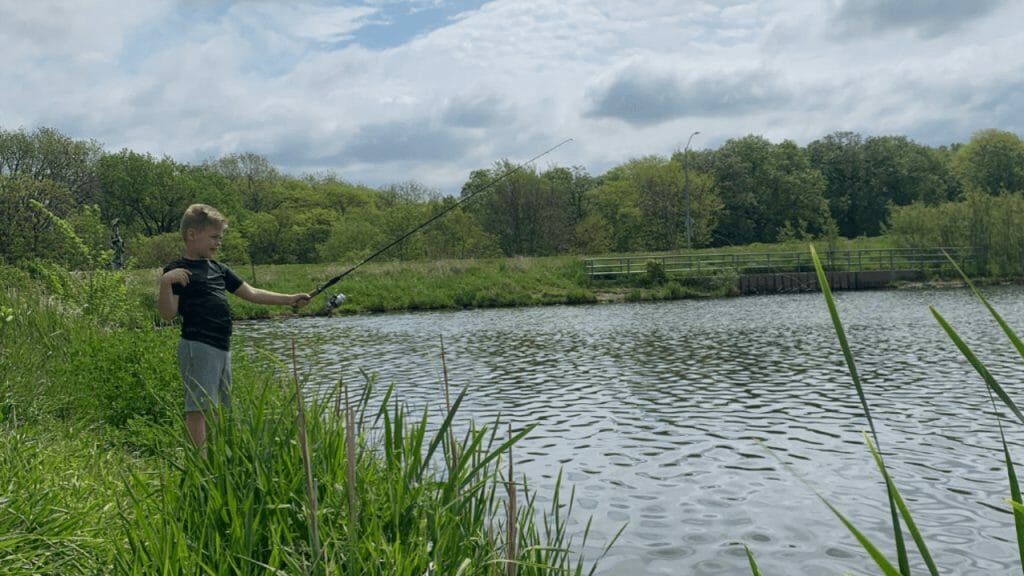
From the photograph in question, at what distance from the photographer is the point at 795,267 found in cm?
4462

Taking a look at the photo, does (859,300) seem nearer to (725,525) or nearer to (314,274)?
(314,274)

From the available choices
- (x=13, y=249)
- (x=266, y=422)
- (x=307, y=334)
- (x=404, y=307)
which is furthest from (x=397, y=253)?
(x=266, y=422)

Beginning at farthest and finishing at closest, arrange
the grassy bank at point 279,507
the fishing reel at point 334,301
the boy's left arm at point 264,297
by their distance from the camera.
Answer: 1. the fishing reel at point 334,301
2. the boy's left arm at point 264,297
3. the grassy bank at point 279,507

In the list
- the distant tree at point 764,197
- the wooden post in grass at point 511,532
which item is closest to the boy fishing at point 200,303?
the wooden post in grass at point 511,532

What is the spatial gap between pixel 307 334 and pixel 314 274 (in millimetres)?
16663

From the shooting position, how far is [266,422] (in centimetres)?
400

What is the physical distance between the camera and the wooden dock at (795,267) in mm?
42344

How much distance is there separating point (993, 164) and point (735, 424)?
256 feet

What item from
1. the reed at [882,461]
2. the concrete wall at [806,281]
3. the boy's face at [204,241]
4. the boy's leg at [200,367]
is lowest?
the concrete wall at [806,281]

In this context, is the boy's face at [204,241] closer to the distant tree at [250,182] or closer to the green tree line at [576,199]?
the green tree line at [576,199]

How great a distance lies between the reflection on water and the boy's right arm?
167 centimetres

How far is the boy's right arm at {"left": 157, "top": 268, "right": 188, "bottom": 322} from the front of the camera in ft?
17.1

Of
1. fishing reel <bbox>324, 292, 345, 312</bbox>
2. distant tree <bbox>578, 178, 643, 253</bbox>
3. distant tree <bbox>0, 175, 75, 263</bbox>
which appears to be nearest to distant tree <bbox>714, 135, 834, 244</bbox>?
distant tree <bbox>578, 178, 643, 253</bbox>

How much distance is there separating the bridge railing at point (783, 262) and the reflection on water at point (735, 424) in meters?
16.3
